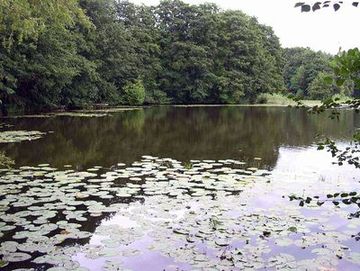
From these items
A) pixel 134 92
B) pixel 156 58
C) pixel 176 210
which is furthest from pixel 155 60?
pixel 176 210

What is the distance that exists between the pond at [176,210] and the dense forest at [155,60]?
52.5 feet

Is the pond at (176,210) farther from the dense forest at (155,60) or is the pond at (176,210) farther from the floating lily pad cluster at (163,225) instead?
the dense forest at (155,60)

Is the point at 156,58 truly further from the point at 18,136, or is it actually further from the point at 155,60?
the point at 18,136

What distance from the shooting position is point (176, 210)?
22.2 ft

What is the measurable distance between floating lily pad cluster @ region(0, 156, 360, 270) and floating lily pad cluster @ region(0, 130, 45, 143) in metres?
6.01

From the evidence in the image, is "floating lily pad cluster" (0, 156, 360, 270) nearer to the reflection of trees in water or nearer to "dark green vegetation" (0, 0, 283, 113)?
the reflection of trees in water

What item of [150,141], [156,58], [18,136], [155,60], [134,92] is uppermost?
[156,58]

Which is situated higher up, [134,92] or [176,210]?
[134,92]

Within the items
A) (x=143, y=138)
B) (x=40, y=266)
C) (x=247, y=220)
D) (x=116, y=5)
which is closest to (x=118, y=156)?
(x=143, y=138)

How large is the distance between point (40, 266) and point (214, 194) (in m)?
3.82

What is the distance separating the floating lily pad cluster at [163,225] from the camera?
191 inches

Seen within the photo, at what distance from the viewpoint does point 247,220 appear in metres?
6.28

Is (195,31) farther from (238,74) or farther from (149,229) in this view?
(149,229)

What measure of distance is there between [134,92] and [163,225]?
3380 centimetres
